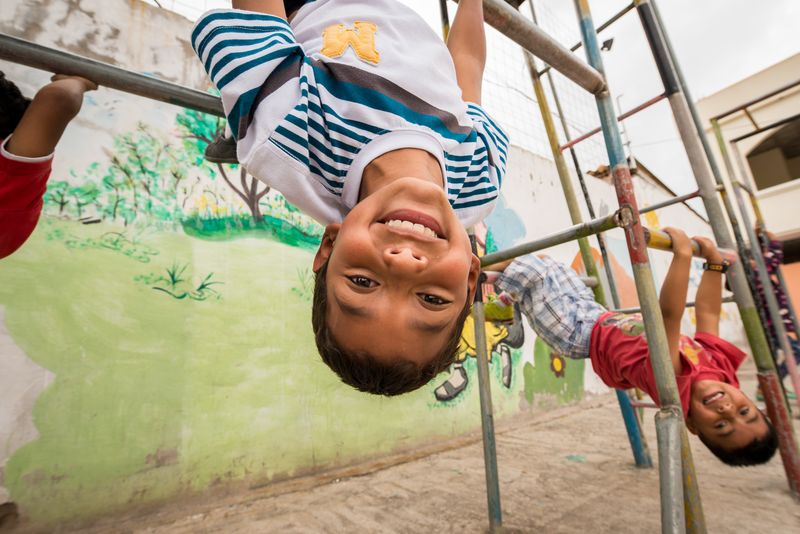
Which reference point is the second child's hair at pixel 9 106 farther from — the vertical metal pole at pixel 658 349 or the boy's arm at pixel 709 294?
the boy's arm at pixel 709 294

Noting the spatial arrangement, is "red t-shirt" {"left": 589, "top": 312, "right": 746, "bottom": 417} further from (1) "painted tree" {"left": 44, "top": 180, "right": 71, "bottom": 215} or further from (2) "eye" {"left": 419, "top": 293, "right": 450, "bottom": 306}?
(1) "painted tree" {"left": 44, "top": 180, "right": 71, "bottom": 215}

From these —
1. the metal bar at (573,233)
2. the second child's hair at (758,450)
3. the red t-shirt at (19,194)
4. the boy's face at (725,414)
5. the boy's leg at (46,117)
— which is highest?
the boy's leg at (46,117)

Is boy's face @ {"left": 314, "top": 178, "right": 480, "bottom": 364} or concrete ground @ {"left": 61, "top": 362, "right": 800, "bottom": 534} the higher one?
boy's face @ {"left": 314, "top": 178, "right": 480, "bottom": 364}

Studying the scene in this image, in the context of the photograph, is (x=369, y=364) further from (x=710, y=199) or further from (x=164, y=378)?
(x=710, y=199)

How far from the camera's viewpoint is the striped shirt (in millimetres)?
895

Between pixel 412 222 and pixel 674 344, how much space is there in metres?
1.31

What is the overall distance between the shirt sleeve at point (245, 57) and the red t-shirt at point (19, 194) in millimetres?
441

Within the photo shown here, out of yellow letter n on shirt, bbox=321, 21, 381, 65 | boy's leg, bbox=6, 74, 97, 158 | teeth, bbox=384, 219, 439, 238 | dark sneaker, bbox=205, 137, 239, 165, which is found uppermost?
yellow letter n on shirt, bbox=321, 21, 381, 65

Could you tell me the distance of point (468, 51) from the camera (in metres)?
1.33

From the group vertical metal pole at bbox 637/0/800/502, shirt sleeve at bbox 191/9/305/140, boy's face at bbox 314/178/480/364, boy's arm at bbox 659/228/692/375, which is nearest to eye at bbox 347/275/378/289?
boy's face at bbox 314/178/480/364

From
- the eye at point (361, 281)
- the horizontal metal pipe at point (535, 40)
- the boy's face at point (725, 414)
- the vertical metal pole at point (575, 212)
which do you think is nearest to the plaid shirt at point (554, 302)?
the vertical metal pole at point (575, 212)

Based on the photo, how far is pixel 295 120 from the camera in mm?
896

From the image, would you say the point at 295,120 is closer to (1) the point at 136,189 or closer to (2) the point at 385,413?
(1) the point at 136,189

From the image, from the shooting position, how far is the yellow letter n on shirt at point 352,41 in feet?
3.22
